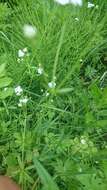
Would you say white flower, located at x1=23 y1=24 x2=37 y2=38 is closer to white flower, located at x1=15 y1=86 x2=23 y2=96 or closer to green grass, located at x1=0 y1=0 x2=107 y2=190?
green grass, located at x1=0 y1=0 x2=107 y2=190

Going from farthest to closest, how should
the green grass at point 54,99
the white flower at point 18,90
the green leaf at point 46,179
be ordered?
the white flower at point 18,90 < the green grass at point 54,99 < the green leaf at point 46,179

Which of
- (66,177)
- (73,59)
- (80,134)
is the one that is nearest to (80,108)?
(80,134)

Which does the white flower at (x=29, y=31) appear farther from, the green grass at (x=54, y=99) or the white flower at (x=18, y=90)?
the white flower at (x=18, y=90)

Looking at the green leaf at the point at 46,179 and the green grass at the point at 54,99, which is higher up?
the green grass at the point at 54,99

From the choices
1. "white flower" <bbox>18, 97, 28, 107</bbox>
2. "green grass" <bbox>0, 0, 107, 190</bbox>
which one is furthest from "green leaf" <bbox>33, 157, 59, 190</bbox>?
"white flower" <bbox>18, 97, 28, 107</bbox>

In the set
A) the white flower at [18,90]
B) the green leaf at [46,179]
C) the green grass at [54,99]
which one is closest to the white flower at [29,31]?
the green grass at [54,99]

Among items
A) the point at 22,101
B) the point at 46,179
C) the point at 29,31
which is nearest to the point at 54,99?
the point at 22,101

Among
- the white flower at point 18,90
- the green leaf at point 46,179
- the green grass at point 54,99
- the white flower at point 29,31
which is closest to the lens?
the green leaf at point 46,179

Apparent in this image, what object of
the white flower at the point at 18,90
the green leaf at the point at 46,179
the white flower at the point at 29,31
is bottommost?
the green leaf at the point at 46,179

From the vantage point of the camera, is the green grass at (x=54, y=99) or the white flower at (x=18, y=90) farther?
the white flower at (x=18, y=90)
